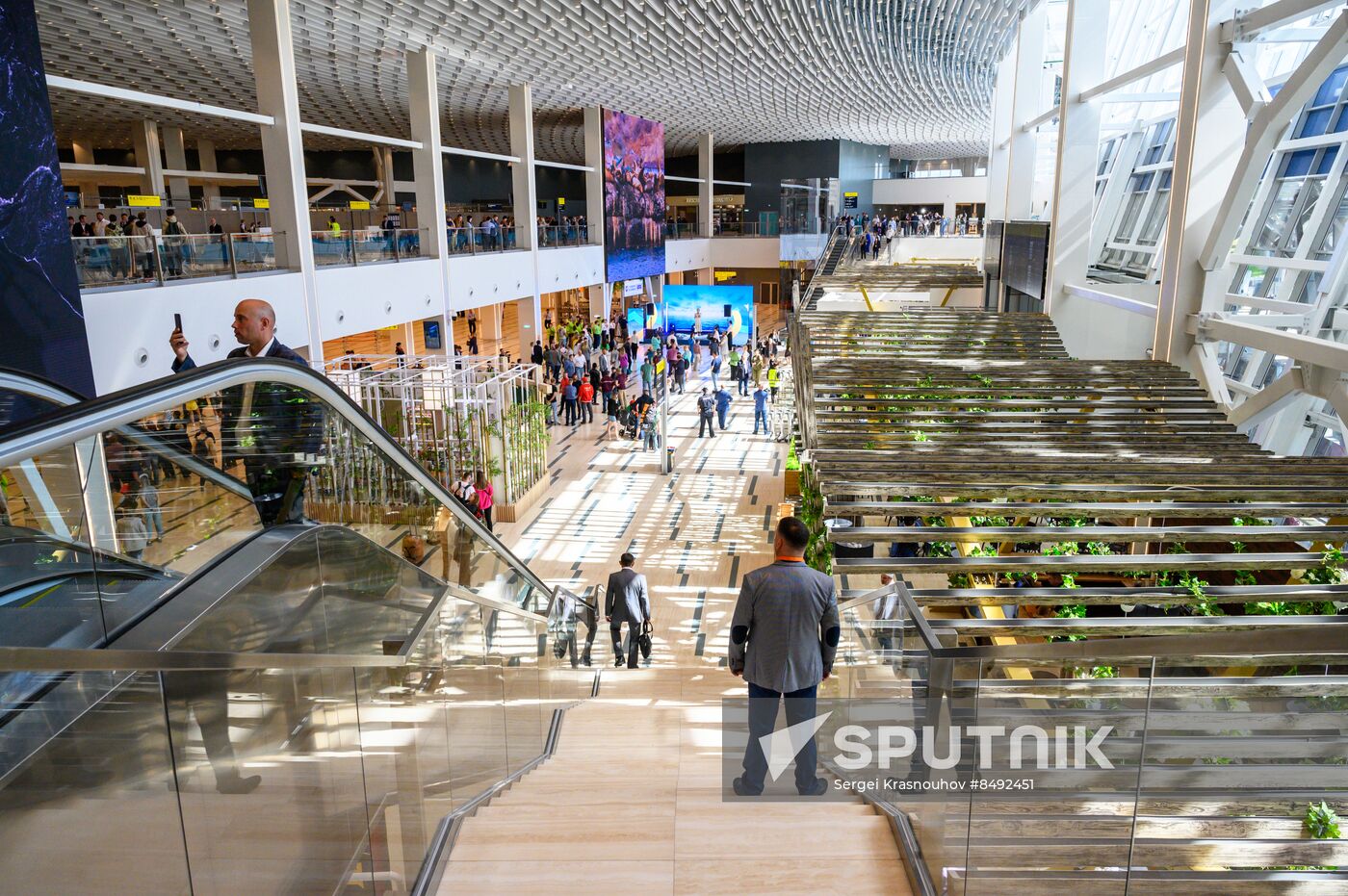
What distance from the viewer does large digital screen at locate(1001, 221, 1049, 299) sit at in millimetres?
12586

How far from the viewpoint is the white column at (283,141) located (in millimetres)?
11953

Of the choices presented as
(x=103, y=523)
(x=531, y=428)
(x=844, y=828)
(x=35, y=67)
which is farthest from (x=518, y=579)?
(x=531, y=428)

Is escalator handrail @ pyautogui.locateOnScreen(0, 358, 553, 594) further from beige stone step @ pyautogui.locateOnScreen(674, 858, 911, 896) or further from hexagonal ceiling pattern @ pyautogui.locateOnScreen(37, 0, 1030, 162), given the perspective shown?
hexagonal ceiling pattern @ pyautogui.locateOnScreen(37, 0, 1030, 162)

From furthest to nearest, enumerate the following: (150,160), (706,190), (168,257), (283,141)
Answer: (706,190), (150,160), (283,141), (168,257)

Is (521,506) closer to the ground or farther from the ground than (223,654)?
closer to the ground

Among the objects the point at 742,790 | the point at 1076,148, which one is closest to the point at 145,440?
the point at 742,790

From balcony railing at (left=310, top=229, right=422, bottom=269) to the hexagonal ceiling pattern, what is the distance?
10.9 feet

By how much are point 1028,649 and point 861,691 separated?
140 centimetres

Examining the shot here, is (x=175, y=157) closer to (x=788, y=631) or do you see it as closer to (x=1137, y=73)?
(x=1137, y=73)

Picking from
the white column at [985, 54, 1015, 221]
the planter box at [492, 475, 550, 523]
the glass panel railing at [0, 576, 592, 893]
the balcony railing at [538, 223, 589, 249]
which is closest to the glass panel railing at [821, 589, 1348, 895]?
the glass panel railing at [0, 576, 592, 893]

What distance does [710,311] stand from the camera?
28781mm

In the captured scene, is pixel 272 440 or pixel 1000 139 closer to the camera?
pixel 272 440

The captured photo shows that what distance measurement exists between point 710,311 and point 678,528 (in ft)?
54.7

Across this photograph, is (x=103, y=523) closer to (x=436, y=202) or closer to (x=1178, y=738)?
(x=1178, y=738)
